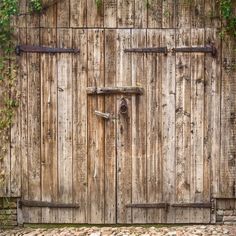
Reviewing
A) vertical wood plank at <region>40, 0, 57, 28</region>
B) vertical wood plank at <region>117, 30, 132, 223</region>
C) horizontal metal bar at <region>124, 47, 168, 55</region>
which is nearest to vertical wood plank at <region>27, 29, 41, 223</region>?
vertical wood plank at <region>40, 0, 57, 28</region>

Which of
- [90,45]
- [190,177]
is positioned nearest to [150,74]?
[90,45]

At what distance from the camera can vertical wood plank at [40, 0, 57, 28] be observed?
20.4ft

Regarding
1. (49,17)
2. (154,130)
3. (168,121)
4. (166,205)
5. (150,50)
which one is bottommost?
(166,205)

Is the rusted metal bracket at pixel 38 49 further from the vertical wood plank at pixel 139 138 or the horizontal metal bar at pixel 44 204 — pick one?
the horizontal metal bar at pixel 44 204

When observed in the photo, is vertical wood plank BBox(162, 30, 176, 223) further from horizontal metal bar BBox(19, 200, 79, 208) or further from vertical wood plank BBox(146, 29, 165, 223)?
horizontal metal bar BBox(19, 200, 79, 208)

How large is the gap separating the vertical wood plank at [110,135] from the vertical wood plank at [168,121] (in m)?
0.57

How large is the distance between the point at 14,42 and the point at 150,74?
63.0 inches

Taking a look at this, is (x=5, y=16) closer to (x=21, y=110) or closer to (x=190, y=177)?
(x=21, y=110)

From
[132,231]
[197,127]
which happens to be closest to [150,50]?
[197,127]

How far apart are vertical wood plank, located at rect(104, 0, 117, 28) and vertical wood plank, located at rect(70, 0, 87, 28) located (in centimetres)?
24

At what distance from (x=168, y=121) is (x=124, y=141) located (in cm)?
56

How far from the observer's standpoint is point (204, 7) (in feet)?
20.4

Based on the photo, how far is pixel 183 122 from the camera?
6266 millimetres

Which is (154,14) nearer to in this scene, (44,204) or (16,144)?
(16,144)
